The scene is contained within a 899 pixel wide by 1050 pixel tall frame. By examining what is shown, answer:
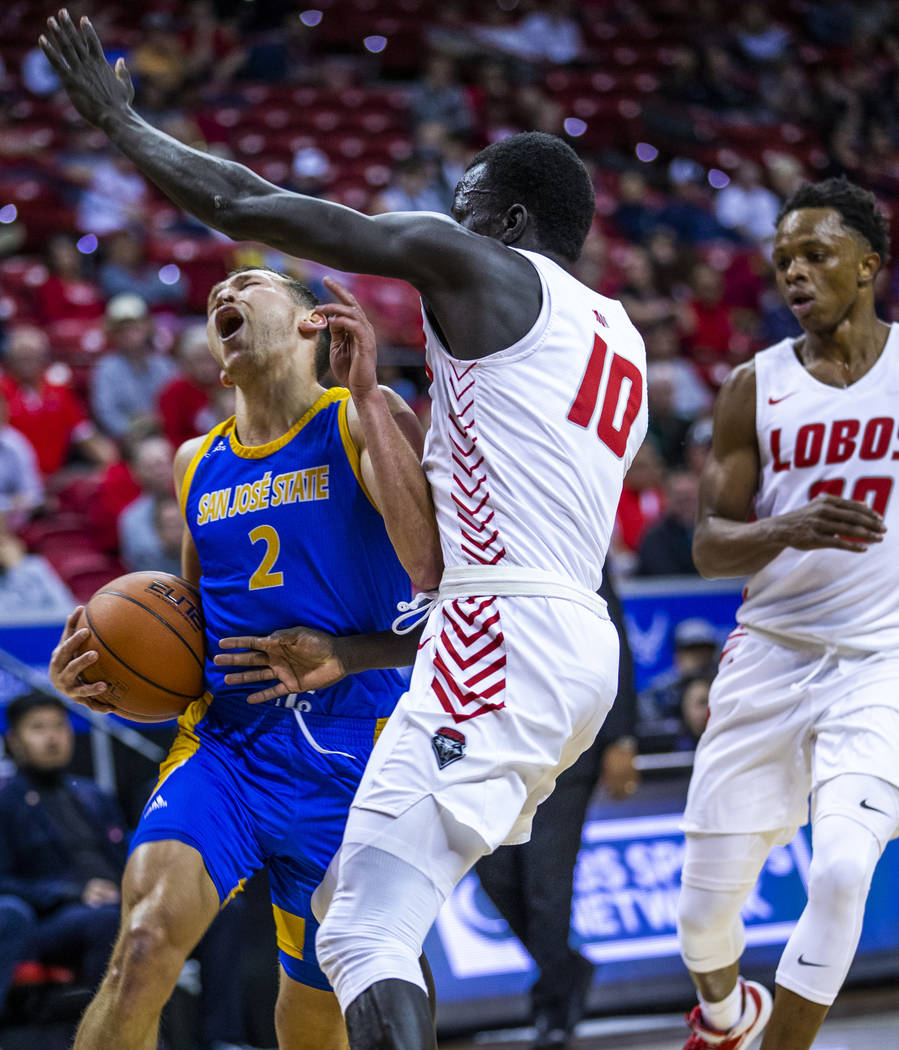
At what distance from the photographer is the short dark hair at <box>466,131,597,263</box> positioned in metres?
3.15

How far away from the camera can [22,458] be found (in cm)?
819

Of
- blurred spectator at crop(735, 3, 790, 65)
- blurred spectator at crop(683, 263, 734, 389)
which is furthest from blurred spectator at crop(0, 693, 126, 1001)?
blurred spectator at crop(735, 3, 790, 65)

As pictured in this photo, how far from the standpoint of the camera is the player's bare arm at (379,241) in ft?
9.35

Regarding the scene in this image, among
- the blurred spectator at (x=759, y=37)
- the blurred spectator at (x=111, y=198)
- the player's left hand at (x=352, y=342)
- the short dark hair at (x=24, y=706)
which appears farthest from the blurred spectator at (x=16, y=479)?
the blurred spectator at (x=759, y=37)

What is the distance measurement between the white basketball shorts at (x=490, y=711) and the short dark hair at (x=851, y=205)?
6.24 ft

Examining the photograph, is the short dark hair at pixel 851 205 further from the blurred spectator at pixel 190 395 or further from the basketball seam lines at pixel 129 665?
the blurred spectator at pixel 190 395

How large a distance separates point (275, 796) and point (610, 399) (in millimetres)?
1281

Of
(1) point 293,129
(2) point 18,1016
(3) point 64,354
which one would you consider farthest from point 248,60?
(2) point 18,1016

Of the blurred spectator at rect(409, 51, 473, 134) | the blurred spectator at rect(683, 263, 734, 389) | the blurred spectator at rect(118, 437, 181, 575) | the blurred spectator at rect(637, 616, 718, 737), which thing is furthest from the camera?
the blurred spectator at rect(409, 51, 473, 134)

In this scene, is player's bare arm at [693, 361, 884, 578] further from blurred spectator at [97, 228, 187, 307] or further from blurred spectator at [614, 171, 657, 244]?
blurred spectator at [614, 171, 657, 244]

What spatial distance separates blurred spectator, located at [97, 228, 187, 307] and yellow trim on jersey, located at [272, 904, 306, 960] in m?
7.84

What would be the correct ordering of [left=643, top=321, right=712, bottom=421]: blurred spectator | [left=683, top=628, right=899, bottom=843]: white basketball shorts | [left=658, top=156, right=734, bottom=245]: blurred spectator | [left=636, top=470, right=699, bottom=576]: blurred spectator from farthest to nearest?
[left=658, top=156, right=734, bottom=245]: blurred spectator, [left=643, top=321, right=712, bottom=421]: blurred spectator, [left=636, top=470, right=699, bottom=576]: blurred spectator, [left=683, top=628, right=899, bottom=843]: white basketball shorts

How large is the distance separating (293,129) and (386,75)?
2.44 meters

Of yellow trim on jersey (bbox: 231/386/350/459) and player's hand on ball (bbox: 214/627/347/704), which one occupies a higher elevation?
yellow trim on jersey (bbox: 231/386/350/459)
